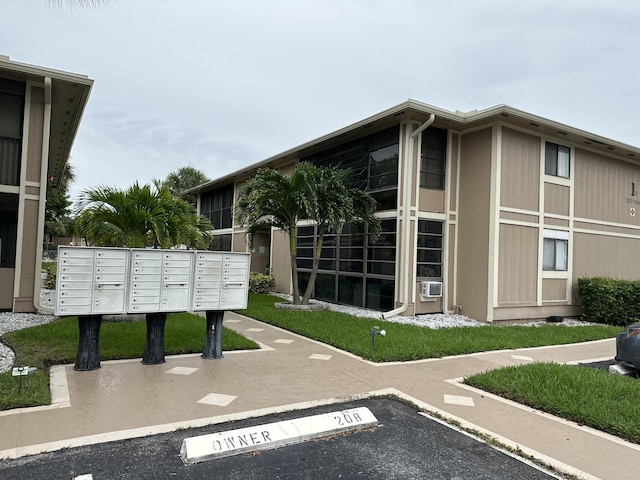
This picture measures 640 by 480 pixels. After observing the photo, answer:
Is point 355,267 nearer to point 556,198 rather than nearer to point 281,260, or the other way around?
point 281,260

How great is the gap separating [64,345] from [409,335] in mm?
5551

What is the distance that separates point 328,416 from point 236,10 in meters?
6.31

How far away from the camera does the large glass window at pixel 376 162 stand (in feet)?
35.5

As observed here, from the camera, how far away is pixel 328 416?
12.7ft

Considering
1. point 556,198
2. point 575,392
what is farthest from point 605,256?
point 575,392

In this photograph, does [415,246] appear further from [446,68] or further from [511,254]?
[446,68]

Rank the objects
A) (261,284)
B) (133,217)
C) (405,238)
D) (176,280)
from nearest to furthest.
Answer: (176,280)
(133,217)
(405,238)
(261,284)

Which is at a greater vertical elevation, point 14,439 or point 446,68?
point 446,68

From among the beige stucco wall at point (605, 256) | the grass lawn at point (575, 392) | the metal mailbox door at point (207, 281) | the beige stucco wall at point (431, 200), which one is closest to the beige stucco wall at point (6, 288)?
the metal mailbox door at point (207, 281)

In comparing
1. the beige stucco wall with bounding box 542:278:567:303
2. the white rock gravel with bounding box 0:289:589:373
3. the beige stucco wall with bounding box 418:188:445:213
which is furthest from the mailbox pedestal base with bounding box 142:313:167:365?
the beige stucco wall with bounding box 542:278:567:303

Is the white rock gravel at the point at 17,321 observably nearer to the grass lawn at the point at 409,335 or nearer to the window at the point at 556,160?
the grass lawn at the point at 409,335

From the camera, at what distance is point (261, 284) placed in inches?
617

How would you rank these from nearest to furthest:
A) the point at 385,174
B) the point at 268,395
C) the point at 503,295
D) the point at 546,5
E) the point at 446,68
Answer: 1. the point at 268,395
2. the point at 546,5
3. the point at 503,295
4. the point at 385,174
5. the point at 446,68

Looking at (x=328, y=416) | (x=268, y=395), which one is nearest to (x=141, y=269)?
(x=268, y=395)
